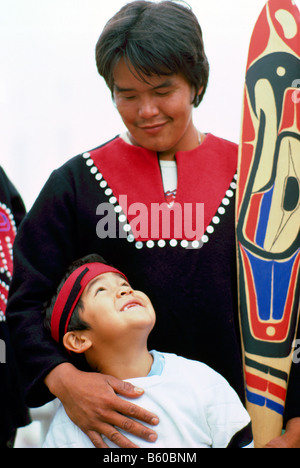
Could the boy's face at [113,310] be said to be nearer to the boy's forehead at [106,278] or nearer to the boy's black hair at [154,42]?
the boy's forehead at [106,278]

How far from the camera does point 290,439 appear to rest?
174 cm

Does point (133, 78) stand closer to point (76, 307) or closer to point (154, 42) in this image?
point (154, 42)

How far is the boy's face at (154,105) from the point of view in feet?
5.75

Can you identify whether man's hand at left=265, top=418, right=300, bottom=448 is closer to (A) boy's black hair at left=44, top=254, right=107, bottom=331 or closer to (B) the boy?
(B) the boy

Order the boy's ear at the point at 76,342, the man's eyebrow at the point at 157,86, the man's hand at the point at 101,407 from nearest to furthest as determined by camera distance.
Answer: the man's hand at the point at 101,407 < the boy's ear at the point at 76,342 < the man's eyebrow at the point at 157,86

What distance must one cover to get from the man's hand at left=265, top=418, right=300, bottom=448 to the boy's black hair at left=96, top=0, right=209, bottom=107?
1.09 meters

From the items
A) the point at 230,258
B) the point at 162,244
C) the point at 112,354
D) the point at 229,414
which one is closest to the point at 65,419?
the point at 112,354

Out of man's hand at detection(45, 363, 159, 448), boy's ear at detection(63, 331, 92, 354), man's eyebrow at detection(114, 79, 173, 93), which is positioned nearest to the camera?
man's hand at detection(45, 363, 159, 448)

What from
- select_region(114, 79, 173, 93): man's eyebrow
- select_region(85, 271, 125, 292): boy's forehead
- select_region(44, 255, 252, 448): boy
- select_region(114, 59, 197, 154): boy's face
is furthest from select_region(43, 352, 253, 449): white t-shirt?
select_region(114, 79, 173, 93): man's eyebrow

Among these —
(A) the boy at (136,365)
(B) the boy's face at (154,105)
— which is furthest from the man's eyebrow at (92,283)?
(B) the boy's face at (154,105)

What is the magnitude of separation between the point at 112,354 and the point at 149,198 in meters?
0.50

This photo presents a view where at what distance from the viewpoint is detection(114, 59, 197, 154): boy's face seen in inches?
69.1

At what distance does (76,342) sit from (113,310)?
0.50ft
